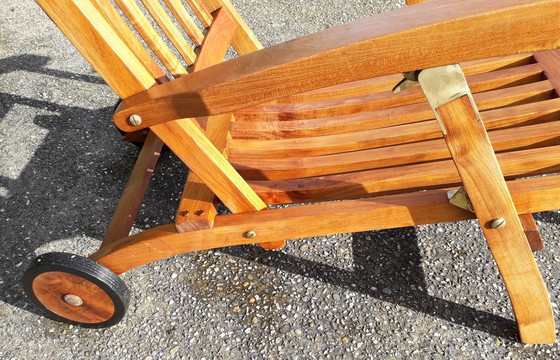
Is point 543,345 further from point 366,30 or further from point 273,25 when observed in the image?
point 273,25

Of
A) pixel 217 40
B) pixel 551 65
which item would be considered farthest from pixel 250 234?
pixel 551 65

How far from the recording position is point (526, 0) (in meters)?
1.05

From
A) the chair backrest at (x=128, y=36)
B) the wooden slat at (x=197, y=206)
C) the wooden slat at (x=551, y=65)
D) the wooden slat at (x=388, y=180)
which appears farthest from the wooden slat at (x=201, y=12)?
the wooden slat at (x=551, y=65)

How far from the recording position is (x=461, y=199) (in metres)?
1.51

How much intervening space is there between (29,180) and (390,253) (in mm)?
1737

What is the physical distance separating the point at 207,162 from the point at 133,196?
2.13 ft

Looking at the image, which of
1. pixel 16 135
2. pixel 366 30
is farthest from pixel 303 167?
pixel 16 135

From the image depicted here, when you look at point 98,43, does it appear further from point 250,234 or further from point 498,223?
point 498,223

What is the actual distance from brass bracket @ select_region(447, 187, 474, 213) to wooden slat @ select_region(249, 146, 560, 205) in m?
0.13

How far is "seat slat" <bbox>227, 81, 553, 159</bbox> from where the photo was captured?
181 centimetres

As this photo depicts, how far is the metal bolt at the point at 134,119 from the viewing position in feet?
4.52

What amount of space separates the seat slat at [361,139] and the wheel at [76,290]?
0.59m

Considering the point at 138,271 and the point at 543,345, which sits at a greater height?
the point at 138,271

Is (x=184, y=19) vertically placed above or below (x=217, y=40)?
above
